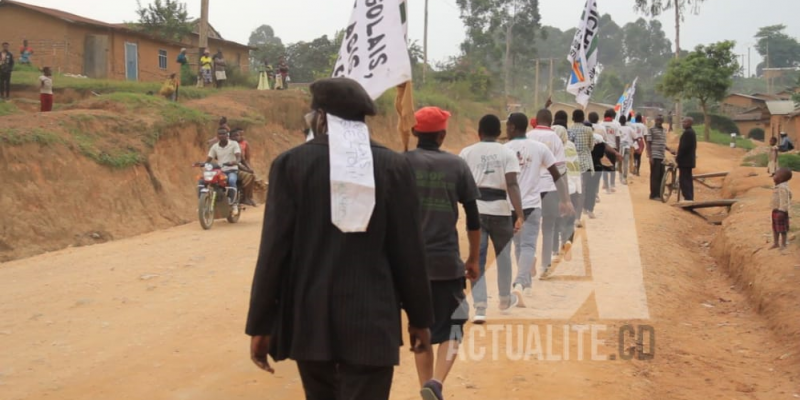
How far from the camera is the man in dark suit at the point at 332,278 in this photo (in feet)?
11.2

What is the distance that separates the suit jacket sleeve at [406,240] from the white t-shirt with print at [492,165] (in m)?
3.60

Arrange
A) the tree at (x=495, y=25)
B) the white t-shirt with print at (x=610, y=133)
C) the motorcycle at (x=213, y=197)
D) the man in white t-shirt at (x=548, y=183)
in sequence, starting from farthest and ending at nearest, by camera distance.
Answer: the tree at (x=495, y=25)
the white t-shirt with print at (x=610, y=133)
the motorcycle at (x=213, y=197)
the man in white t-shirt at (x=548, y=183)

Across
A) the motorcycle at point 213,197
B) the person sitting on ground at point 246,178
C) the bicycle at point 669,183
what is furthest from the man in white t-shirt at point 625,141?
the motorcycle at point 213,197

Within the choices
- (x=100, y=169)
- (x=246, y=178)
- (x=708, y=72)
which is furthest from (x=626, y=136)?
(x=708, y=72)

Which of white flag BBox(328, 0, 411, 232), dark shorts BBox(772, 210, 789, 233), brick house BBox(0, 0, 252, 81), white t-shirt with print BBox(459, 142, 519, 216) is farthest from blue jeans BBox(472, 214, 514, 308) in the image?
brick house BBox(0, 0, 252, 81)

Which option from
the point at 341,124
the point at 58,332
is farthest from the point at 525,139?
the point at 341,124

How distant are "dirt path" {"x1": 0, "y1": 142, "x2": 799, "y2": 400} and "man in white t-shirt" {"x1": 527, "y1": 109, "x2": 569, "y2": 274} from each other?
0.45 m

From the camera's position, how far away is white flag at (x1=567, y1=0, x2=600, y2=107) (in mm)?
14727

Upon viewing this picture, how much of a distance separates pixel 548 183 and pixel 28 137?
437 inches

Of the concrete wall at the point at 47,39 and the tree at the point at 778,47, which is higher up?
the tree at the point at 778,47

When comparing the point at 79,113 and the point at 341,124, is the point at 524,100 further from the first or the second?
the point at 341,124

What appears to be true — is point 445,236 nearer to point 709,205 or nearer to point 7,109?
point 709,205

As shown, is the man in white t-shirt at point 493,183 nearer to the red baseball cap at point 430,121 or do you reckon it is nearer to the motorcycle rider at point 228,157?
the red baseball cap at point 430,121

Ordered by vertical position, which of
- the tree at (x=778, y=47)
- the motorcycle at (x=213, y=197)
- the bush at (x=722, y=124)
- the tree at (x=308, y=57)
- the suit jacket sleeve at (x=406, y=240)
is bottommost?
the motorcycle at (x=213, y=197)
